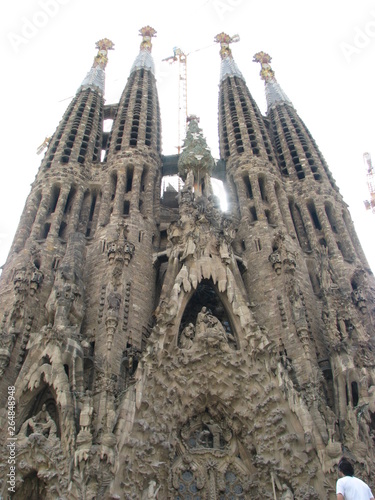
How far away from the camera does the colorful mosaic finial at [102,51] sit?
33856 millimetres

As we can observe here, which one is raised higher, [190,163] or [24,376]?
[190,163]

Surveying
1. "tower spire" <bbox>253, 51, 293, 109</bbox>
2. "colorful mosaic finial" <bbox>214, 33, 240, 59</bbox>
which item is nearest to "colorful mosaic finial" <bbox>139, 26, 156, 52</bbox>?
"colorful mosaic finial" <bbox>214, 33, 240, 59</bbox>

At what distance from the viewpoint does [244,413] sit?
1420cm

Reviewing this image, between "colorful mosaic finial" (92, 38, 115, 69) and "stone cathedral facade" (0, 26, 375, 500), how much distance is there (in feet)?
36.1

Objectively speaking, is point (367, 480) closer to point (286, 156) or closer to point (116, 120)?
point (286, 156)

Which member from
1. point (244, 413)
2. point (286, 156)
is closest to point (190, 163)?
point (286, 156)

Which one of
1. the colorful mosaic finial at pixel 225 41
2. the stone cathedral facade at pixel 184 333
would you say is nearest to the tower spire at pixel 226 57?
the colorful mosaic finial at pixel 225 41

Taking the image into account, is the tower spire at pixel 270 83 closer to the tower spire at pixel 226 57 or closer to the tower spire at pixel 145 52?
the tower spire at pixel 226 57

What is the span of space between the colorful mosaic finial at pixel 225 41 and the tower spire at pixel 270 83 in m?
2.14

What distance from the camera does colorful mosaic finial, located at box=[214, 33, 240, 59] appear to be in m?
37.3

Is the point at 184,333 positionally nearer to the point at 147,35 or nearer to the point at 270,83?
the point at 270,83

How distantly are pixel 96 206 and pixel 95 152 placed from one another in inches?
174

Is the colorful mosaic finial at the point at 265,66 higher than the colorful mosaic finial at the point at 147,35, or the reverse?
the colorful mosaic finial at the point at 147,35

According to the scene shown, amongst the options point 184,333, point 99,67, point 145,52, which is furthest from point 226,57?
point 184,333
